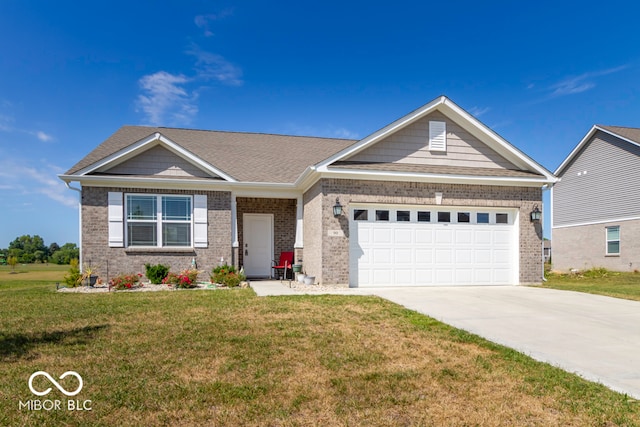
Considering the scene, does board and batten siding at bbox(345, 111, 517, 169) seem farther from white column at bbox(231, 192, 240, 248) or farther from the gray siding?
the gray siding

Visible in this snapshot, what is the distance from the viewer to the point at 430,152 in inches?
485

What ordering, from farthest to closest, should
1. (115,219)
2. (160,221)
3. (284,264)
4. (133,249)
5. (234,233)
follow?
1. (284,264)
2. (234,233)
3. (160,221)
4. (133,249)
5. (115,219)

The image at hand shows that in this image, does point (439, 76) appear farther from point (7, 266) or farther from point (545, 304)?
point (7, 266)

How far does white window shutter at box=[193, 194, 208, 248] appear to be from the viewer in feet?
42.9

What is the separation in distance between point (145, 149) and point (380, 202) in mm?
7715

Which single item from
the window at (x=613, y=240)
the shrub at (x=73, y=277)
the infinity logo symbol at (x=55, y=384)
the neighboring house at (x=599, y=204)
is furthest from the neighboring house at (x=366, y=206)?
the window at (x=613, y=240)

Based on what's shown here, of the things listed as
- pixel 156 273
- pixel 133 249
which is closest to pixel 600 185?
pixel 156 273

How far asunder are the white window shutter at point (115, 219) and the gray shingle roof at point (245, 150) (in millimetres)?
1360

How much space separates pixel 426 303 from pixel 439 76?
1339 cm

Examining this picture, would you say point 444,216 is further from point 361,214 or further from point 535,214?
point 535,214

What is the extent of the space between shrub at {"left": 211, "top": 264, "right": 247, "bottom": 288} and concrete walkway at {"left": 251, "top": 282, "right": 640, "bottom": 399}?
913mm

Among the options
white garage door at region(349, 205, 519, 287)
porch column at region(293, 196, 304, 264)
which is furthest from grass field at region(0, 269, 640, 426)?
porch column at region(293, 196, 304, 264)

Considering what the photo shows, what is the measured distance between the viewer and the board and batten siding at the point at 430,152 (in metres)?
12.0

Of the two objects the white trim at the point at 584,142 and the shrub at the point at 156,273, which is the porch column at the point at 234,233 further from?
the white trim at the point at 584,142
